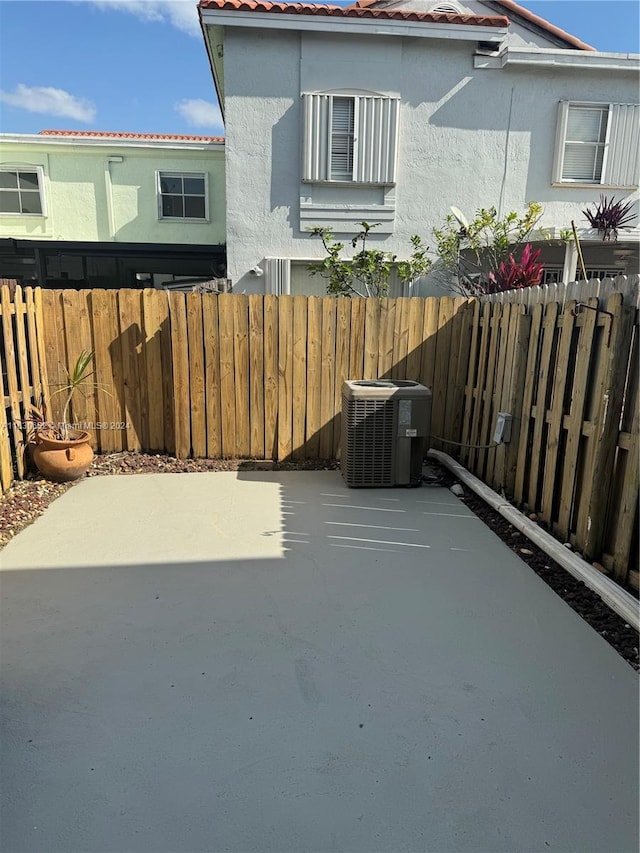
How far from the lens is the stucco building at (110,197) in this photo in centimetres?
1152

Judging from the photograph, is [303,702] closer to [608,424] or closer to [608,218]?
[608,424]

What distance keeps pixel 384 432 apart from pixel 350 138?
6128mm

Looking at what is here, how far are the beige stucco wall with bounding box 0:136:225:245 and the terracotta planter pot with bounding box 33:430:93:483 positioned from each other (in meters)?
8.13

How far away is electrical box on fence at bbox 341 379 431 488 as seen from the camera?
484 cm

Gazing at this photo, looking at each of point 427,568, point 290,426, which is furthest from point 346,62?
point 427,568

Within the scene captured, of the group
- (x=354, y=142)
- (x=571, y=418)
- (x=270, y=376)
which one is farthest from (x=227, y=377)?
(x=354, y=142)

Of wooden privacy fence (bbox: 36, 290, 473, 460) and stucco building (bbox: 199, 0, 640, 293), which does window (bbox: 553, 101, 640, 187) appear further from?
wooden privacy fence (bbox: 36, 290, 473, 460)

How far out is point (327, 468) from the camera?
573cm

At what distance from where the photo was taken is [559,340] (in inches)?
150

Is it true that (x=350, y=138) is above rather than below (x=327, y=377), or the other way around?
above

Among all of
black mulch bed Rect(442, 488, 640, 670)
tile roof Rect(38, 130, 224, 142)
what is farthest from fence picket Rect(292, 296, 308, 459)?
tile roof Rect(38, 130, 224, 142)

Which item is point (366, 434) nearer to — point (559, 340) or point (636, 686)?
point (559, 340)

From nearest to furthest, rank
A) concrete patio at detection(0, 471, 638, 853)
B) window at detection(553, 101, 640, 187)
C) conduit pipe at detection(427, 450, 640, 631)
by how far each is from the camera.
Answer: concrete patio at detection(0, 471, 638, 853) < conduit pipe at detection(427, 450, 640, 631) < window at detection(553, 101, 640, 187)

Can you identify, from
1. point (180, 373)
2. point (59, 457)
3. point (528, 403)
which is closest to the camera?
point (528, 403)
